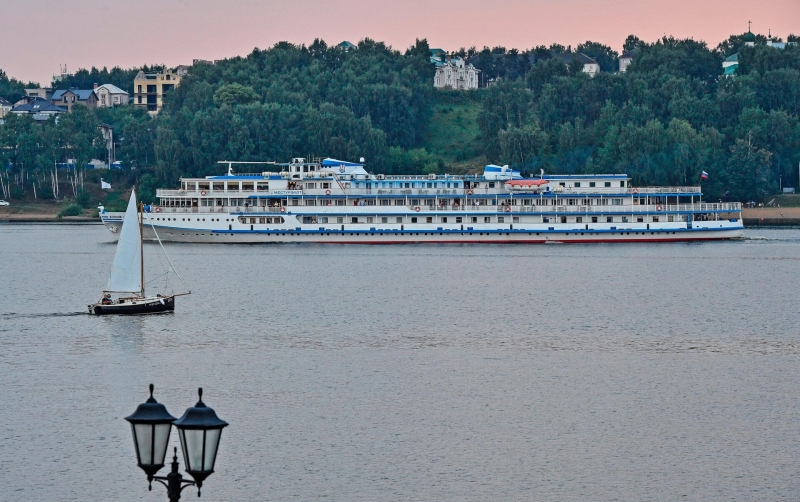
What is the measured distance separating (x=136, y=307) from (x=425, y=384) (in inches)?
948

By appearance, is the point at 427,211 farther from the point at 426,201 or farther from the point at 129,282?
the point at 129,282

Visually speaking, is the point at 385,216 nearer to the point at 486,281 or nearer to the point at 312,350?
the point at 486,281

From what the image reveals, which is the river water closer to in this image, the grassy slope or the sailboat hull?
the sailboat hull

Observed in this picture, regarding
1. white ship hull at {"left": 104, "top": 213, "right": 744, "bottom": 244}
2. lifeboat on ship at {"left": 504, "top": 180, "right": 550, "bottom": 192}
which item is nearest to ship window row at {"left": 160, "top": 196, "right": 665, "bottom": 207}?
lifeboat on ship at {"left": 504, "top": 180, "right": 550, "bottom": 192}

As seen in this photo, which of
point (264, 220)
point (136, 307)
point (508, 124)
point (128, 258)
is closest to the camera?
point (128, 258)

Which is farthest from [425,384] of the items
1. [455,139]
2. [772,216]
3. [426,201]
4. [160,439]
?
[455,139]

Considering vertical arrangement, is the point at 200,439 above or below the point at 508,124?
below

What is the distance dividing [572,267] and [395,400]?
179 ft

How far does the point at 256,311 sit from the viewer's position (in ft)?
241

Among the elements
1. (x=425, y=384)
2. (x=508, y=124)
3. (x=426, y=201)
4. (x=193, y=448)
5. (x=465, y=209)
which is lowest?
(x=425, y=384)

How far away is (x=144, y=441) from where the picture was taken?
19.0 meters

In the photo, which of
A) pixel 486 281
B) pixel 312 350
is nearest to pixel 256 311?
pixel 312 350

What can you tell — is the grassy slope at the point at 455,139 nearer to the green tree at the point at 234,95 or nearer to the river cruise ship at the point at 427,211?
the green tree at the point at 234,95

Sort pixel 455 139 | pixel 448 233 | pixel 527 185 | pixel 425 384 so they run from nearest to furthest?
pixel 425 384 < pixel 527 185 < pixel 448 233 < pixel 455 139
